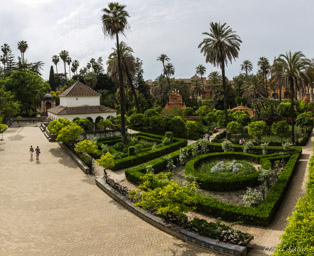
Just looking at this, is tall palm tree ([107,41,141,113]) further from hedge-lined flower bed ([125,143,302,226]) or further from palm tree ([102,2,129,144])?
hedge-lined flower bed ([125,143,302,226])

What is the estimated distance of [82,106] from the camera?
45.3m

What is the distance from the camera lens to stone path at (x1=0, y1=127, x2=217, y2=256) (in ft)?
39.8

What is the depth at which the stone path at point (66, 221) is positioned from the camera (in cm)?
1213

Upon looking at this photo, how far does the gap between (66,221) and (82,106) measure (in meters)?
32.5

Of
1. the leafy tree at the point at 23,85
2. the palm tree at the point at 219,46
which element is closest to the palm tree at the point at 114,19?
the palm tree at the point at 219,46

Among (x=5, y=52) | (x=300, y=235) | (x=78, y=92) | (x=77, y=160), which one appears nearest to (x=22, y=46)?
(x=5, y=52)

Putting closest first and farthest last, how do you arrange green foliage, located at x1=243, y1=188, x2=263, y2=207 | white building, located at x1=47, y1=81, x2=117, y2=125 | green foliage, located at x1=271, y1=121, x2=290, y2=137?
green foliage, located at x1=243, y1=188, x2=263, y2=207 < green foliage, located at x1=271, y1=121, x2=290, y2=137 < white building, located at x1=47, y1=81, x2=117, y2=125

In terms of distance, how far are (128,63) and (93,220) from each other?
35247mm

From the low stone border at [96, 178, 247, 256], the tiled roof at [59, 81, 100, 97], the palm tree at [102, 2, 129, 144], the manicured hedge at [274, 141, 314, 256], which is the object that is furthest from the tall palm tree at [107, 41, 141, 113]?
the manicured hedge at [274, 141, 314, 256]

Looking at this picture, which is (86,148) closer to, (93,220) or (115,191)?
(115,191)

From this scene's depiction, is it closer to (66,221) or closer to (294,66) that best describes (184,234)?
(66,221)

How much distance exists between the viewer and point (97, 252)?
11.9m

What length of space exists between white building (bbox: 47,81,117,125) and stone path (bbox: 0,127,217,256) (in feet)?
58.4

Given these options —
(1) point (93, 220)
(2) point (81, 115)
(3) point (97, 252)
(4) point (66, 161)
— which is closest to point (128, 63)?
(2) point (81, 115)
